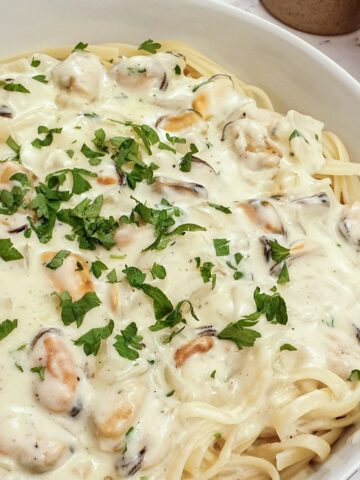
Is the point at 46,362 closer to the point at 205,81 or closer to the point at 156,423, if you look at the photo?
the point at 156,423

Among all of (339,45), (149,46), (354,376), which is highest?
(339,45)

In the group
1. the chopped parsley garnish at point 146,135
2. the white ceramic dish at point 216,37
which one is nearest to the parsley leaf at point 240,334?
the chopped parsley garnish at point 146,135

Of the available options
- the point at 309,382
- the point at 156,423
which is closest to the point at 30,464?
the point at 156,423

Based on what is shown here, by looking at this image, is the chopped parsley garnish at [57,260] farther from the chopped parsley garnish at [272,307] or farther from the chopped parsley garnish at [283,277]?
the chopped parsley garnish at [283,277]

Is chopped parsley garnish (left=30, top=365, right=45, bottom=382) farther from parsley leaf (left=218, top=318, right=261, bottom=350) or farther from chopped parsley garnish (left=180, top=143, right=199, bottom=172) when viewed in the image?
chopped parsley garnish (left=180, top=143, right=199, bottom=172)

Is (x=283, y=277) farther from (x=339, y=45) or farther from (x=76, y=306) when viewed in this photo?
(x=339, y=45)

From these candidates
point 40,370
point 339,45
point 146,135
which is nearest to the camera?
point 40,370

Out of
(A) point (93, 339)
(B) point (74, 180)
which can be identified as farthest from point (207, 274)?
(B) point (74, 180)
